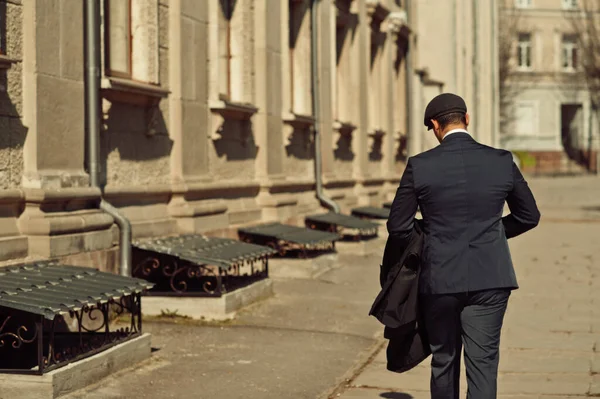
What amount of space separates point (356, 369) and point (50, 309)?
247 cm

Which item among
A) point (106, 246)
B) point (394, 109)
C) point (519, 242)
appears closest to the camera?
point (106, 246)

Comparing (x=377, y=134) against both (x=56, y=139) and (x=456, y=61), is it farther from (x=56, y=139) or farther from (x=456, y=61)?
(x=56, y=139)

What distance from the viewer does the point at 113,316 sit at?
10477mm

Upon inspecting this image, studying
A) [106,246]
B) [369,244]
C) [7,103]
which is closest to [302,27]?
[369,244]

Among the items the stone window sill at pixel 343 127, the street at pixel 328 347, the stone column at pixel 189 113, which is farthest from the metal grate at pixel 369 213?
the stone column at pixel 189 113

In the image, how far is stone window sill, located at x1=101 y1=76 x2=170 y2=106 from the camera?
11016mm

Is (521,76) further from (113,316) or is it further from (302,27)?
(113,316)

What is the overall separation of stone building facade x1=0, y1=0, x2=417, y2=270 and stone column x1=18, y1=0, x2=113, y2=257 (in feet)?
0.05

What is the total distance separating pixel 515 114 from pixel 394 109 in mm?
52148

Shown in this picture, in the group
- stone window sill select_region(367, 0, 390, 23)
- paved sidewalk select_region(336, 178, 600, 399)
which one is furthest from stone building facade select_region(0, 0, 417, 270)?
paved sidewalk select_region(336, 178, 600, 399)

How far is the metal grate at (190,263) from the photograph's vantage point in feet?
35.9

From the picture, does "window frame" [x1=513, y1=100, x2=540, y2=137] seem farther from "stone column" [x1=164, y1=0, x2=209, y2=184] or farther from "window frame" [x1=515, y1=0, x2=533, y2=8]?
"stone column" [x1=164, y1=0, x2=209, y2=184]

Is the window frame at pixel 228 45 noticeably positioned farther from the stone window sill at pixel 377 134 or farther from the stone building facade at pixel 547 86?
the stone building facade at pixel 547 86

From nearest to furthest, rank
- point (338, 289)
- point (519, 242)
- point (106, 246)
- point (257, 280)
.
Answer: point (106, 246)
point (257, 280)
point (338, 289)
point (519, 242)
